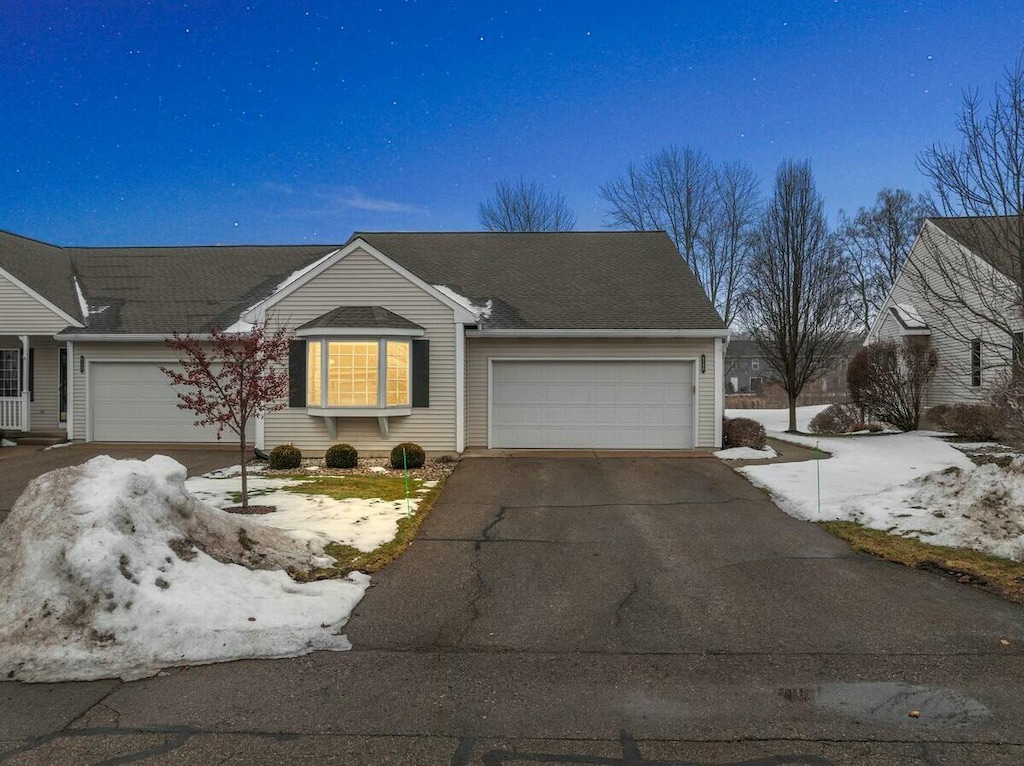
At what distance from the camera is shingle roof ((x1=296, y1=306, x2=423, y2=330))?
13039 millimetres

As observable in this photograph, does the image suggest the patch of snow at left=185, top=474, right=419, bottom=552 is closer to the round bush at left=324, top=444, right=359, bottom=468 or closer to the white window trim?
the round bush at left=324, top=444, right=359, bottom=468

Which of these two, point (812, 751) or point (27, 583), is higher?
point (27, 583)

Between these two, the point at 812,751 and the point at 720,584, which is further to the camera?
the point at 720,584

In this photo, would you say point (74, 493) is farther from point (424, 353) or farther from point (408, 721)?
point (424, 353)

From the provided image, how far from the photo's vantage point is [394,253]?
17.5m

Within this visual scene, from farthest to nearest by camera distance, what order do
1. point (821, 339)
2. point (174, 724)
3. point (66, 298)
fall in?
point (821, 339) → point (66, 298) → point (174, 724)

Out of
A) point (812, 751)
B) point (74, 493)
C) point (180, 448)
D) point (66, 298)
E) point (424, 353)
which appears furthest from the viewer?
point (66, 298)

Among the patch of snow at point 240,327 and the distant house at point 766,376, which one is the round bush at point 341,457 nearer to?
the patch of snow at point 240,327

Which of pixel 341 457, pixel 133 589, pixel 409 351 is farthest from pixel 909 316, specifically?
pixel 133 589

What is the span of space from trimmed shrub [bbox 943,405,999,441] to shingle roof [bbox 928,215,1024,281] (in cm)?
472

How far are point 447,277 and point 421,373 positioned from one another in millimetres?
3900

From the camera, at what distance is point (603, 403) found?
1465 cm

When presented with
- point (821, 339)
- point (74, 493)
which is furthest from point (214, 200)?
point (74, 493)

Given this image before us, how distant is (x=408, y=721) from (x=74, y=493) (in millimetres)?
3471
